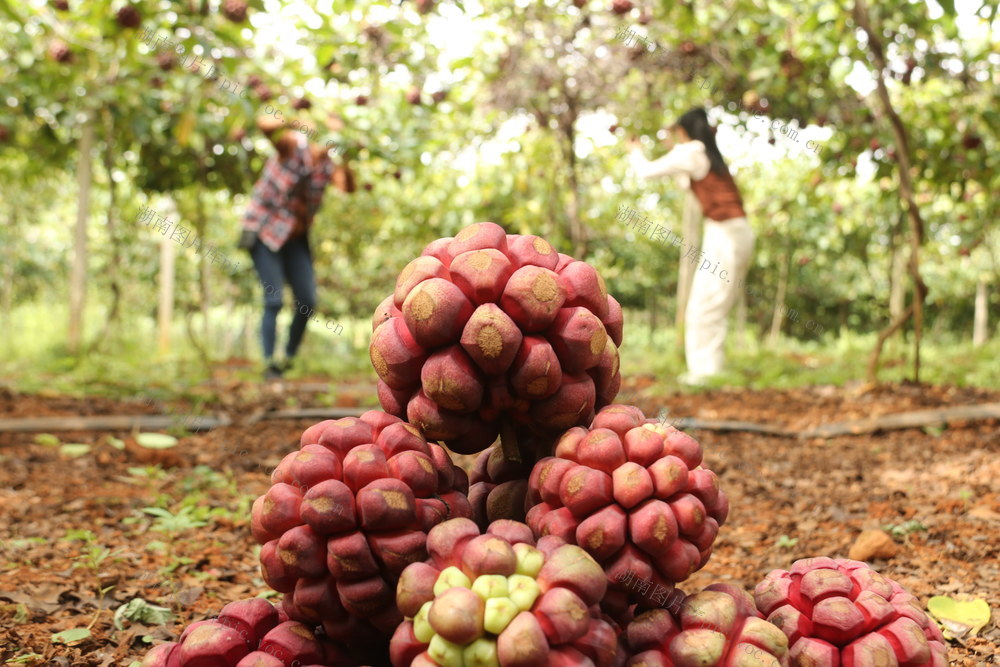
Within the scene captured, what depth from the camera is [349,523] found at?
106 cm

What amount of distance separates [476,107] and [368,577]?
7485 millimetres

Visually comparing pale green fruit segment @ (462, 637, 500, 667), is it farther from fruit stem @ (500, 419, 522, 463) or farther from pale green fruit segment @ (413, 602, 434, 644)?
fruit stem @ (500, 419, 522, 463)

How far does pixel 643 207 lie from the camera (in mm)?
13305

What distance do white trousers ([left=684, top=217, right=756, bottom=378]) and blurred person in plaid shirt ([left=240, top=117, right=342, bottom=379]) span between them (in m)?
3.44

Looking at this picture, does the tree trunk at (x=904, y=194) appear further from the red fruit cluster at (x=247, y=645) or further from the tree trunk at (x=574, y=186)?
the red fruit cluster at (x=247, y=645)

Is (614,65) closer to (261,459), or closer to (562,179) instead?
(562,179)

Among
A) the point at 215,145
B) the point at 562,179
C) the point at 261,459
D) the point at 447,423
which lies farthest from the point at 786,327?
the point at 447,423

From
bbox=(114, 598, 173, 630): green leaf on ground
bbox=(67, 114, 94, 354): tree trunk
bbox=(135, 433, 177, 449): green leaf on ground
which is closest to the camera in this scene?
bbox=(114, 598, 173, 630): green leaf on ground

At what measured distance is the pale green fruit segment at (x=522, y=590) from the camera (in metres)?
0.93

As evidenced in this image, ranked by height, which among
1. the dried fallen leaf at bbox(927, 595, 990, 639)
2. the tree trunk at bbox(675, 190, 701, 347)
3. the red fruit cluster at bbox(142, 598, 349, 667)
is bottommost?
the dried fallen leaf at bbox(927, 595, 990, 639)

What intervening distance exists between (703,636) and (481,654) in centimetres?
30

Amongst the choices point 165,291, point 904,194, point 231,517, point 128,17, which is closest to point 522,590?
point 231,517

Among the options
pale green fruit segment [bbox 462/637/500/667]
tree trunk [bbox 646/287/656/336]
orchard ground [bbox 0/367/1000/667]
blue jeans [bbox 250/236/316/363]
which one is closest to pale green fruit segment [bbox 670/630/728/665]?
pale green fruit segment [bbox 462/637/500/667]

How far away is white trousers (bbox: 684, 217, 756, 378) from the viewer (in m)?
7.13
